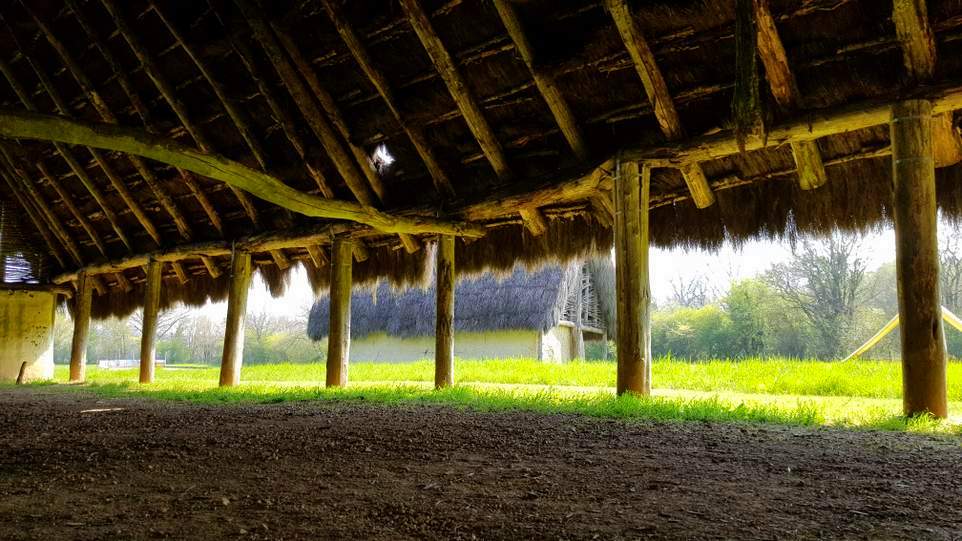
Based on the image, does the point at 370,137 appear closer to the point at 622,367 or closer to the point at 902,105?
the point at 622,367

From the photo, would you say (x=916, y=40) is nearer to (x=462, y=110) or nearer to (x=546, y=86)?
(x=546, y=86)

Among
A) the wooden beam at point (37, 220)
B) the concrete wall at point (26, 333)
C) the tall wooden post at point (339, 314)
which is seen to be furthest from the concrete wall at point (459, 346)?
the tall wooden post at point (339, 314)

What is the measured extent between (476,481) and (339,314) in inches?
221

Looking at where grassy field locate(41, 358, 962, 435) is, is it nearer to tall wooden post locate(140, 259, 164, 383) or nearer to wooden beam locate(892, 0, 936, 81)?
tall wooden post locate(140, 259, 164, 383)

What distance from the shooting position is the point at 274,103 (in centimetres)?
688

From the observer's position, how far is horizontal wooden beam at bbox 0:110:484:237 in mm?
2900

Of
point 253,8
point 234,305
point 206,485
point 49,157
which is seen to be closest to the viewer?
point 206,485

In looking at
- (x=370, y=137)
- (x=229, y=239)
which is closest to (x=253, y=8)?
(x=370, y=137)

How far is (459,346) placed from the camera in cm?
1703

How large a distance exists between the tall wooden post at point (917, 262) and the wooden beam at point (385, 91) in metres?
4.30

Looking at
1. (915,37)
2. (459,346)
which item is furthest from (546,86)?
(459,346)

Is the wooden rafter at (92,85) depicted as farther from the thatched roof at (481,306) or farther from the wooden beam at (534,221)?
the thatched roof at (481,306)

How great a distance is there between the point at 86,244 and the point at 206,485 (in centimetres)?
1185

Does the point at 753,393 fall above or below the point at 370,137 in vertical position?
below
